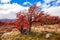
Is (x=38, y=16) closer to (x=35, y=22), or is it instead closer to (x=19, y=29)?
(x=35, y=22)

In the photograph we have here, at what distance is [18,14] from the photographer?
452cm

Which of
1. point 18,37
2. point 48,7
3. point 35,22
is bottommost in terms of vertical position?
point 18,37

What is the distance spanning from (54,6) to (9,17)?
1.06 m

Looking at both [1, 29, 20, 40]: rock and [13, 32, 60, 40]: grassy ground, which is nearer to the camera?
[13, 32, 60, 40]: grassy ground

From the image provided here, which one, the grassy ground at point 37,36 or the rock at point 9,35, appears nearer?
the grassy ground at point 37,36

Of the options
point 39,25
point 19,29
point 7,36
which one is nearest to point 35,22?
point 39,25

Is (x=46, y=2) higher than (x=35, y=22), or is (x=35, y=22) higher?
(x=46, y=2)

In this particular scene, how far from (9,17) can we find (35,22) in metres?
0.62

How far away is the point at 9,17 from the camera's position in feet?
A: 15.0

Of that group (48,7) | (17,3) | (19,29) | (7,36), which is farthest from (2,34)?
(48,7)

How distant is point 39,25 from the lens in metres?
4.46

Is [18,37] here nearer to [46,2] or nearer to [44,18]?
[44,18]

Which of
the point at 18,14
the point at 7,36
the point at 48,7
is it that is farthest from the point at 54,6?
the point at 7,36

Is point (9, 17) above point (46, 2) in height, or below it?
below
